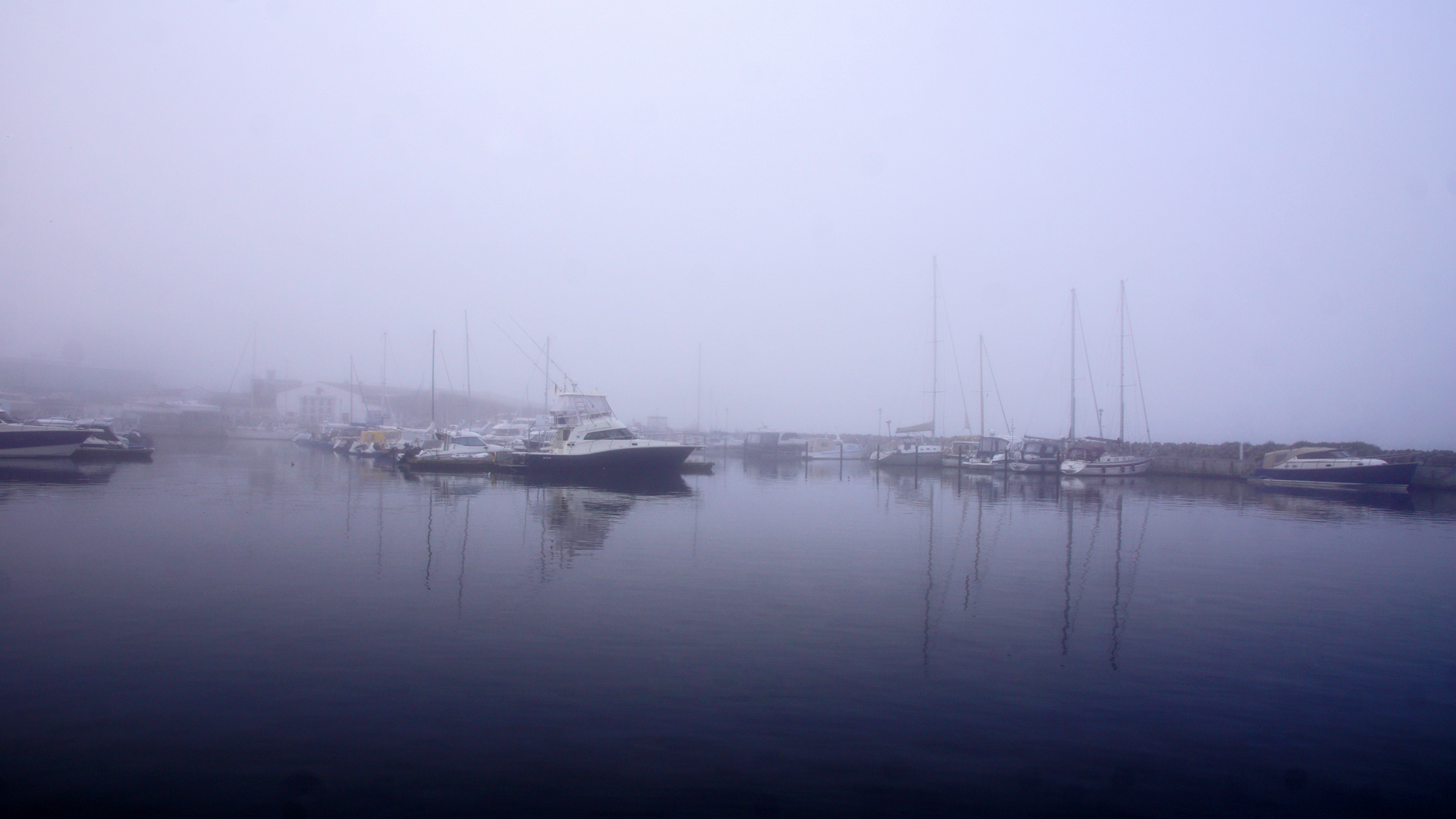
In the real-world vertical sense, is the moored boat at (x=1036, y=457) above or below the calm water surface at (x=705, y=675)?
above

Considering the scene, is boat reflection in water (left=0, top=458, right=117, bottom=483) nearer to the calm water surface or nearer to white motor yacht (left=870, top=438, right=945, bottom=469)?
the calm water surface

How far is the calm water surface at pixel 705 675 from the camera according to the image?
6.68 meters

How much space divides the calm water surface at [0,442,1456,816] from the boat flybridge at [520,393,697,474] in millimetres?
19965

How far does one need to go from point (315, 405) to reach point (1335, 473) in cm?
11518

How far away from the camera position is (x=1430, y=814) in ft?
21.5

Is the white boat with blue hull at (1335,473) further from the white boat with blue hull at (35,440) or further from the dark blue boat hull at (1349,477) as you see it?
the white boat with blue hull at (35,440)

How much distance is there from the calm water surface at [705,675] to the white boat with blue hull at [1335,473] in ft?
90.5

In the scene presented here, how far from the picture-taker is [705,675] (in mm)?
9445

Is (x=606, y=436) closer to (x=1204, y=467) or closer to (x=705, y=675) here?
(x=705, y=675)

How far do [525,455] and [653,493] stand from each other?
11.6 metres

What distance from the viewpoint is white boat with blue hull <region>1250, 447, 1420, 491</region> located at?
42.7 m

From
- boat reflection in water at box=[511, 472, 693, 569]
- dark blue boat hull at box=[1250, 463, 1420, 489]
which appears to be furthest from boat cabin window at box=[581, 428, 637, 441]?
dark blue boat hull at box=[1250, 463, 1420, 489]

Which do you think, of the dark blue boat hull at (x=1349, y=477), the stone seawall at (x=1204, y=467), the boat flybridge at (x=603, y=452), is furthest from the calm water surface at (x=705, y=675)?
the stone seawall at (x=1204, y=467)

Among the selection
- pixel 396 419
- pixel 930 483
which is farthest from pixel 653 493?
pixel 396 419
